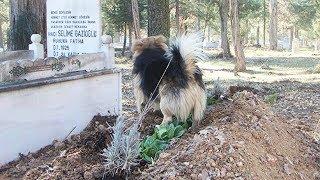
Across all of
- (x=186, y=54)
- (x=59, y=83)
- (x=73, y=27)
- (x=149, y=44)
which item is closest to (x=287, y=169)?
(x=186, y=54)

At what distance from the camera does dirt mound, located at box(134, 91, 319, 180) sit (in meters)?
4.24

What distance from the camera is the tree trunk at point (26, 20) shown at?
9539 millimetres

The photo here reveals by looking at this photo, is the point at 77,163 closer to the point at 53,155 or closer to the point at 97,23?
the point at 53,155

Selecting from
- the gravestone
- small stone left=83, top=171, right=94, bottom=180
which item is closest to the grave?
the gravestone

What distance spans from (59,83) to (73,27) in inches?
66.3

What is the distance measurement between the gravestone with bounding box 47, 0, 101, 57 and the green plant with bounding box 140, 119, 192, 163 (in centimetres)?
248

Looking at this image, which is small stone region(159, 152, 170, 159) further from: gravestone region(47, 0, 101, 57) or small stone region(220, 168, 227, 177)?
gravestone region(47, 0, 101, 57)

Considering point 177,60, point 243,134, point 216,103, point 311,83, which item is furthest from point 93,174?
point 311,83

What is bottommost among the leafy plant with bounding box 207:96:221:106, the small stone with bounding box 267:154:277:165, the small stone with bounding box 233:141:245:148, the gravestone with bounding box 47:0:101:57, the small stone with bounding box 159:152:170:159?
the small stone with bounding box 267:154:277:165

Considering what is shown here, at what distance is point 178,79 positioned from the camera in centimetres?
593

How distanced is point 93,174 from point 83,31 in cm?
399

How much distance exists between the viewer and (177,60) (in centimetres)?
591

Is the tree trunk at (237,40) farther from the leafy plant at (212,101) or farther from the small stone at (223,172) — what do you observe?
the small stone at (223,172)

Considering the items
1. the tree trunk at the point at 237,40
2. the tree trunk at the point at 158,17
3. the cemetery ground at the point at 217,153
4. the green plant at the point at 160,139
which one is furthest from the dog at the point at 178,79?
the tree trunk at the point at 237,40
